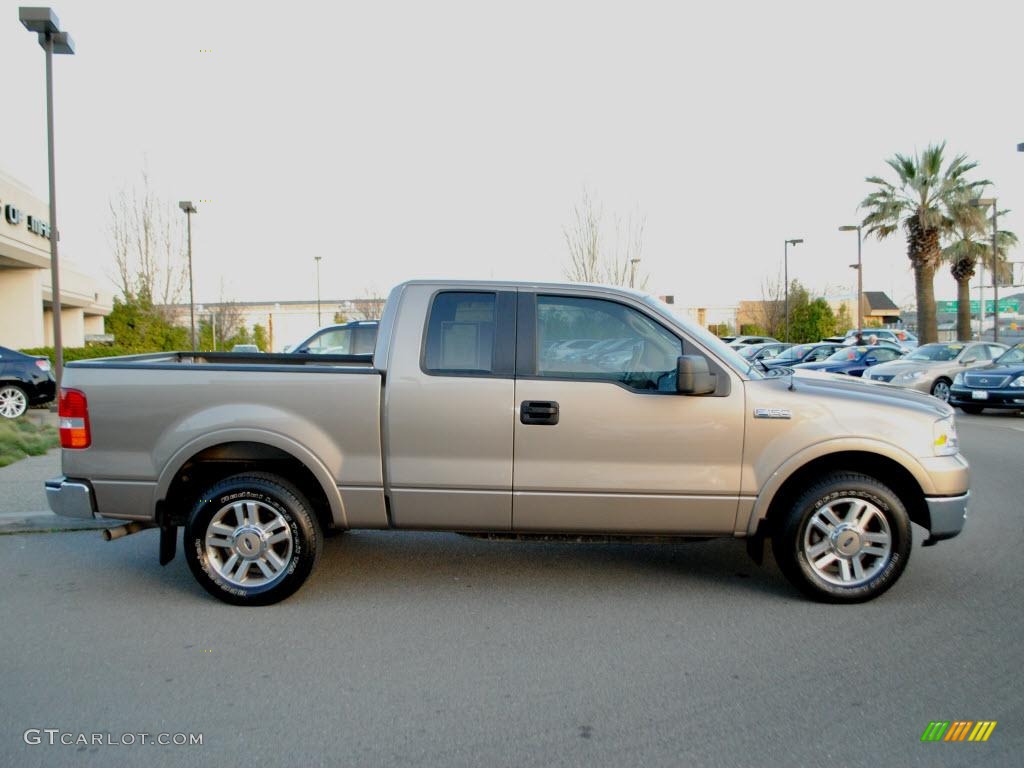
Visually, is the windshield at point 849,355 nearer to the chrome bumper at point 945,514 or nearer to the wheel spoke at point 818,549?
the chrome bumper at point 945,514

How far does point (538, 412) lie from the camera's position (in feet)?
16.4

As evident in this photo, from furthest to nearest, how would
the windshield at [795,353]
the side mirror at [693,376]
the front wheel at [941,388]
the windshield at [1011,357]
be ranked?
the windshield at [795,353] → the front wheel at [941,388] → the windshield at [1011,357] → the side mirror at [693,376]

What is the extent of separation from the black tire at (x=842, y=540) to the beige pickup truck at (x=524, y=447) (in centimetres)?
1

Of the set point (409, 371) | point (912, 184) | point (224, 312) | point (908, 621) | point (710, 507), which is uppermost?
point (912, 184)

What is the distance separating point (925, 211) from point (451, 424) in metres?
30.2

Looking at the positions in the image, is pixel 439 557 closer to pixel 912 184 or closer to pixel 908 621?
pixel 908 621

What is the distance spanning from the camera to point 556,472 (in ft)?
16.5

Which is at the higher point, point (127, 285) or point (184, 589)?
point (127, 285)

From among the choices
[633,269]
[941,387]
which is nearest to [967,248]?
[633,269]

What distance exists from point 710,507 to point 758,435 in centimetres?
52

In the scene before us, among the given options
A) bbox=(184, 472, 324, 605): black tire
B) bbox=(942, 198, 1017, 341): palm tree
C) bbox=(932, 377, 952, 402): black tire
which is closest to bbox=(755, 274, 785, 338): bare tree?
bbox=(942, 198, 1017, 341): palm tree

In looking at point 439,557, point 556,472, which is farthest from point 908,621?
point 439,557

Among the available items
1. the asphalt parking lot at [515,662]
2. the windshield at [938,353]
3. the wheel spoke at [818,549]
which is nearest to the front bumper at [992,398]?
the windshield at [938,353]

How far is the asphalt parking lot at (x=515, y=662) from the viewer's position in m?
3.47
